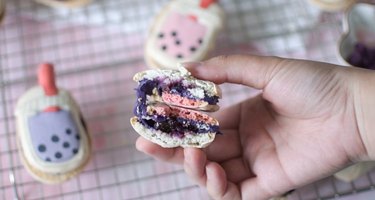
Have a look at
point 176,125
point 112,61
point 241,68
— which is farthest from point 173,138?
point 112,61

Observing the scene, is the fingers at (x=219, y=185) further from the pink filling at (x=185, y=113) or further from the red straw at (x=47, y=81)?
the red straw at (x=47, y=81)

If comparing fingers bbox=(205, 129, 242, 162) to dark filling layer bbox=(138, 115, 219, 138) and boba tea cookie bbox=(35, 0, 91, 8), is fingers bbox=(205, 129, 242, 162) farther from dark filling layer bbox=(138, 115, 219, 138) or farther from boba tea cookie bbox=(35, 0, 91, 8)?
boba tea cookie bbox=(35, 0, 91, 8)

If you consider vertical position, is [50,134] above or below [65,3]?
below

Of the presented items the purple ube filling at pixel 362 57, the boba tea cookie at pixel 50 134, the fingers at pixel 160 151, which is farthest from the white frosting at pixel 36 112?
the purple ube filling at pixel 362 57

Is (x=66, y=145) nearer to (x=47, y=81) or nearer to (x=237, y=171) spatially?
(x=47, y=81)

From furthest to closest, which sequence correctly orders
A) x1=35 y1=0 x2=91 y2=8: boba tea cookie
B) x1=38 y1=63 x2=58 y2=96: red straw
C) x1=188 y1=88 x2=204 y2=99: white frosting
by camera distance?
x1=35 y1=0 x2=91 y2=8: boba tea cookie
x1=38 y1=63 x2=58 y2=96: red straw
x1=188 y1=88 x2=204 y2=99: white frosting

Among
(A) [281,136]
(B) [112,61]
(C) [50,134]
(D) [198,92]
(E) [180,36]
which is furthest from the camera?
(B) [112,61]

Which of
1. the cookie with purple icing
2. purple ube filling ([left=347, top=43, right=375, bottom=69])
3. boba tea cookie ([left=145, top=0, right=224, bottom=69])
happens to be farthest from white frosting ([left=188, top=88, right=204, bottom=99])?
purple ube filling ([left=347, top=43, right=375, bottom=69])

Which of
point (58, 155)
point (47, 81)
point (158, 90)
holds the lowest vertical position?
point (58, 155)
